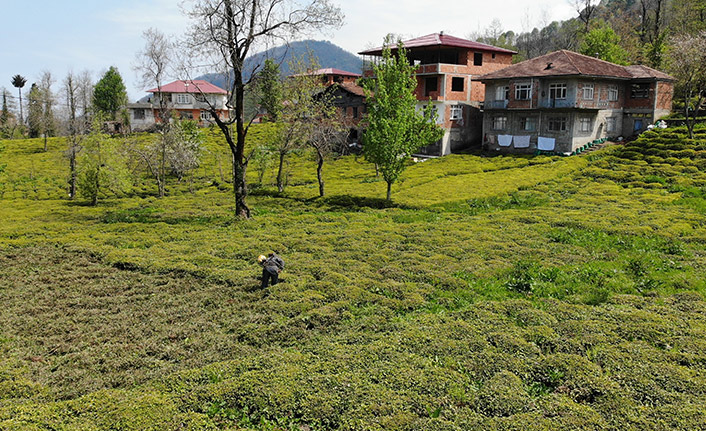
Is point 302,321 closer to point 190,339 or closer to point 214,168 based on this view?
point 190,339

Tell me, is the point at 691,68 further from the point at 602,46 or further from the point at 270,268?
the point at 270,268

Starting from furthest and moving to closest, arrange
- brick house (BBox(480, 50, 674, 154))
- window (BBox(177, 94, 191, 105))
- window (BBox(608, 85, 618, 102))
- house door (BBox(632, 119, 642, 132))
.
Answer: window (BBox(177, 94, 191, 105)) → house door (BBox(632, 119, 642, 132)) → window (BBox(608, 85, 618, 102)) → brick house (BBox(480, 50, 674, 154))

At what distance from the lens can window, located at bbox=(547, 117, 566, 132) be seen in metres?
58.0

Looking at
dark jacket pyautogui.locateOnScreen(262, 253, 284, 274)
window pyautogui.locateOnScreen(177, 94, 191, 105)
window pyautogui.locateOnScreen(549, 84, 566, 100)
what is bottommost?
dark jacket pyautogui.locateOnScreen(262, 253, 284, 274)

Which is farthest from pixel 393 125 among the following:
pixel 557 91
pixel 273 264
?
pixel 557 91

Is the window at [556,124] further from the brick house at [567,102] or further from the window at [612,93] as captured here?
the window at [612,93]

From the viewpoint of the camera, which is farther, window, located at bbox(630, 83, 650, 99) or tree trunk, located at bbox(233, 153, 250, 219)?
window, located at bbox(630, 83, 650, 99)

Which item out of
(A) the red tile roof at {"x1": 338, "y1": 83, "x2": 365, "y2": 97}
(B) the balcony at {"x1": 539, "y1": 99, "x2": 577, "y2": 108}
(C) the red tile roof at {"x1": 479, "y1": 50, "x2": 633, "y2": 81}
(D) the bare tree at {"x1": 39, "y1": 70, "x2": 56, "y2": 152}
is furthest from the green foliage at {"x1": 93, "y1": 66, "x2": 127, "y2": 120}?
(B) the balcony at {"x1": 539, "y1": 99, "x2": 577, "y2": 108}

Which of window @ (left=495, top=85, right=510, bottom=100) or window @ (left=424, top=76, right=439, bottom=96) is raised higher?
window @ (left=424, top=76, right=439, bottom=96)

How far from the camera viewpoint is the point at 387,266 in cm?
2255

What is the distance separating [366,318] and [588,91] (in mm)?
51755

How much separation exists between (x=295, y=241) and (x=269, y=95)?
5689cm

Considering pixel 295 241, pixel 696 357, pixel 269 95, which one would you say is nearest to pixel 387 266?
pixel 295 241

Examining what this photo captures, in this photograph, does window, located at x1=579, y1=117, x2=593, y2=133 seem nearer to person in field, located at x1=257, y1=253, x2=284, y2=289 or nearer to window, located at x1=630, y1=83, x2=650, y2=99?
window, located at x1=630, y1=83, x2=650, y2=99
